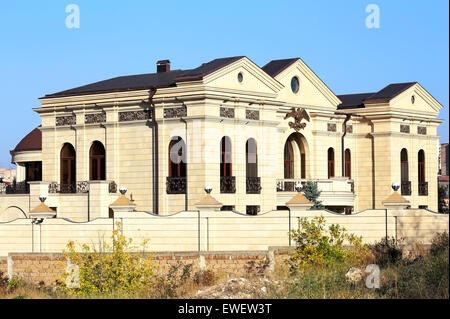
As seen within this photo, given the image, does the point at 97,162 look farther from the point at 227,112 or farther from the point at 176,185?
the point at 227,112

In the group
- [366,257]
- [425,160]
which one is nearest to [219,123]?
[366,257]

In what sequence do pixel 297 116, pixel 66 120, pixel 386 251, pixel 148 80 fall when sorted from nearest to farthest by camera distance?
pixel 386 251
pixel 66 120
pixel 148 80
pixel 297 116

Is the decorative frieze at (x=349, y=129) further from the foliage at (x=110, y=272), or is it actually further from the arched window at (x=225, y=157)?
the foliage at (x=110, y=272)

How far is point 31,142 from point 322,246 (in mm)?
24504

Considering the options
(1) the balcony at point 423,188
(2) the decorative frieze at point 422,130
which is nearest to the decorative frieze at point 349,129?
(2) the decorative frieze at point 422,130

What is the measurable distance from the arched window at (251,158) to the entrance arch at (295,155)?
16.1 ft

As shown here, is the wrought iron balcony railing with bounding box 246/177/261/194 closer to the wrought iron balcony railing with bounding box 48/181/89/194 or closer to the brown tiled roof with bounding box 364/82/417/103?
the wrought iron balcony railing with bounding box 48/181/89/194

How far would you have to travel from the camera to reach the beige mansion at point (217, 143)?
43.0 m

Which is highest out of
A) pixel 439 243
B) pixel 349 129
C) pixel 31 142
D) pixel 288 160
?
pixel 349 129

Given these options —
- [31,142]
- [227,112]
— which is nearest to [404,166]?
[227,112]

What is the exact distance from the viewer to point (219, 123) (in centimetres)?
4297

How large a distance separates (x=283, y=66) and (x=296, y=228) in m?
17.2

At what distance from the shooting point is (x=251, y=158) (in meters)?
45.0
